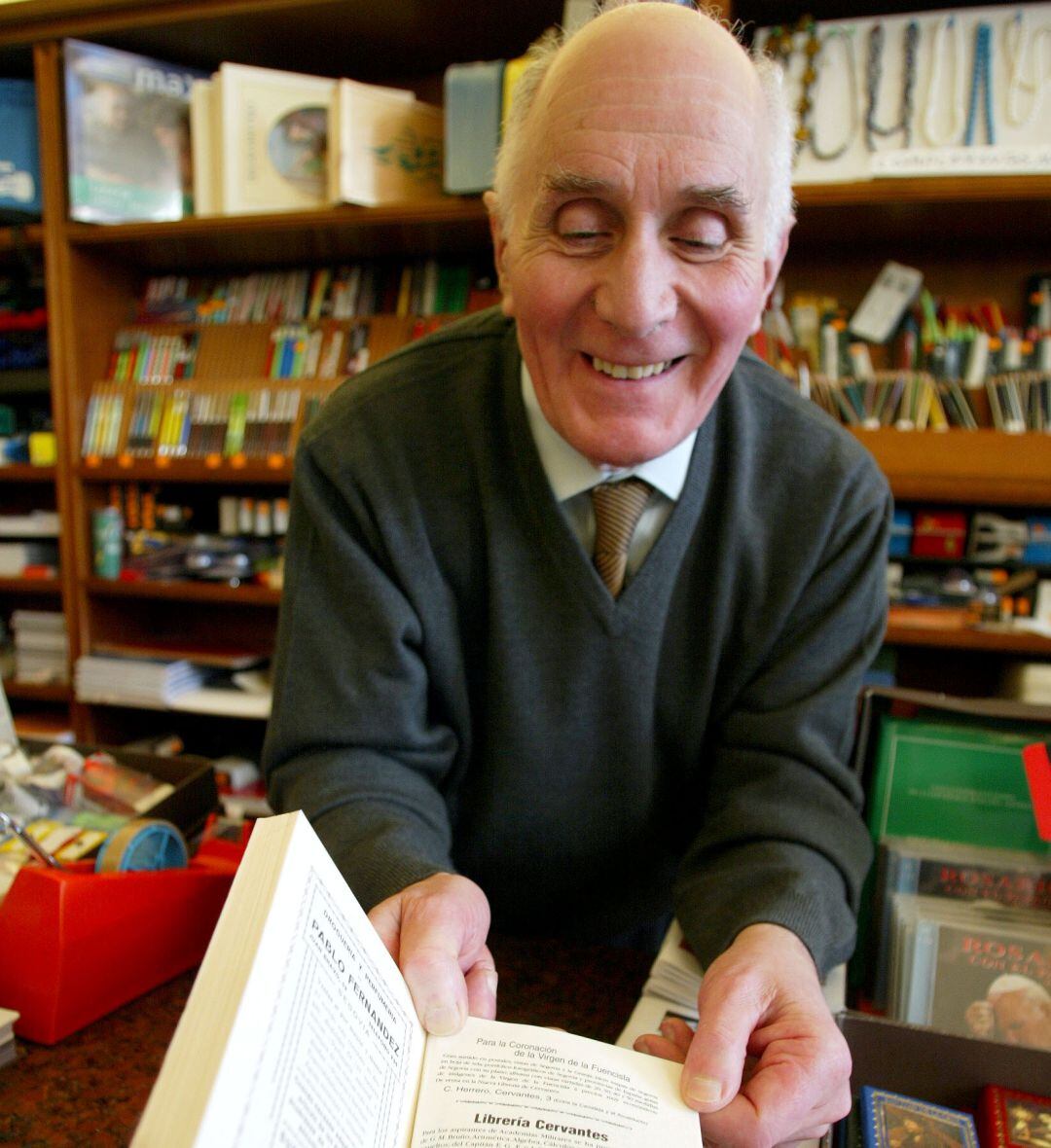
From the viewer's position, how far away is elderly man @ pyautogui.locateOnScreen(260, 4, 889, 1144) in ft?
2.37

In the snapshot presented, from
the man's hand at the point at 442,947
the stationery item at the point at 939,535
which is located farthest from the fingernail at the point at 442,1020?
the stationery item at the point at 939,535

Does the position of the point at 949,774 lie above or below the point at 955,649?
above

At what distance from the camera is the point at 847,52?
5.18ft

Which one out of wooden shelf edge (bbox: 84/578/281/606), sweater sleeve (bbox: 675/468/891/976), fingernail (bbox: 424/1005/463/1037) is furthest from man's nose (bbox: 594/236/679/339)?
wooden shelf edge (bbox: 84/578/281/606)

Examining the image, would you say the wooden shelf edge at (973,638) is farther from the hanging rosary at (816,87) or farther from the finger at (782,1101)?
the finger at (782,1101)

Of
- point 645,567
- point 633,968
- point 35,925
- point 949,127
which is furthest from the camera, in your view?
point 949,127

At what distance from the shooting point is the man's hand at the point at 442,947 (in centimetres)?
52

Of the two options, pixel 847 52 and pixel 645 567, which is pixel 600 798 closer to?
pixel 645 567

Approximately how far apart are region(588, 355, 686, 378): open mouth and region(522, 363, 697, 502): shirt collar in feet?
0.32

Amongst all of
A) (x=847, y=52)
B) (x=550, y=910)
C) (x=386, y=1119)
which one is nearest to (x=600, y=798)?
(x=550, y=910)

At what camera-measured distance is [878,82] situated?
156 cm

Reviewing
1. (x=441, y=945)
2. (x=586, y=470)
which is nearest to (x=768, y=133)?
(x=586, y=470)

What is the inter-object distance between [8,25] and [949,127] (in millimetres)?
2114

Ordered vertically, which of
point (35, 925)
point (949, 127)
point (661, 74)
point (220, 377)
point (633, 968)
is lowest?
point (633, 968)
